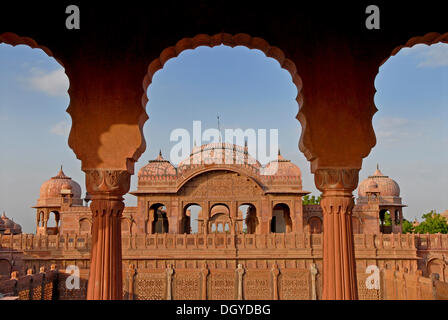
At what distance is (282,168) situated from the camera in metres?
25.9

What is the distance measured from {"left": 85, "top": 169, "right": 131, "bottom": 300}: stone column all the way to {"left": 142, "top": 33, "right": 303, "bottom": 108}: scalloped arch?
89cm

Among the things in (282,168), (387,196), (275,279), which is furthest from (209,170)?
(387,196)

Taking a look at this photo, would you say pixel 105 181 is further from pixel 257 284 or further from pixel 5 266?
pixel 5 266

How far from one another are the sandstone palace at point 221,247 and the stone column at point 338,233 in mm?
6086

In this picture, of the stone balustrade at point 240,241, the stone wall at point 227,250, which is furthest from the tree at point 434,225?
the stone balustrade at point 240,241

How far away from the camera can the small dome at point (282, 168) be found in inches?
995

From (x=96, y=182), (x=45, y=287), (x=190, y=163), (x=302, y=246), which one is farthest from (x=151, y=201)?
(x=96, y=182)

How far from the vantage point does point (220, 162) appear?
23.7 meters

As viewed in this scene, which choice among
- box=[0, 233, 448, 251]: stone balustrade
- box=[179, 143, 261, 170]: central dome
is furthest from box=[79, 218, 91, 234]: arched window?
box=[0, 233, 448, 251]: stone balustrade

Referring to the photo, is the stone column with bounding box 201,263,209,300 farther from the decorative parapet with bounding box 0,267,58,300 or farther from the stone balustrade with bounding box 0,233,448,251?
the stone balustrade with bounding box 0,233,448,251

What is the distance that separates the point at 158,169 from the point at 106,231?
2170cm

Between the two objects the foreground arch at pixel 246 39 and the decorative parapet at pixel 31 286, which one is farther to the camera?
the decorative parapet at pixel 31 286

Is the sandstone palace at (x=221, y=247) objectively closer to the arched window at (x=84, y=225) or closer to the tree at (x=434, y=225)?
the arched window at (x=84, y=225)

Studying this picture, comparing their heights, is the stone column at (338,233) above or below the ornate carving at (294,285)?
above
